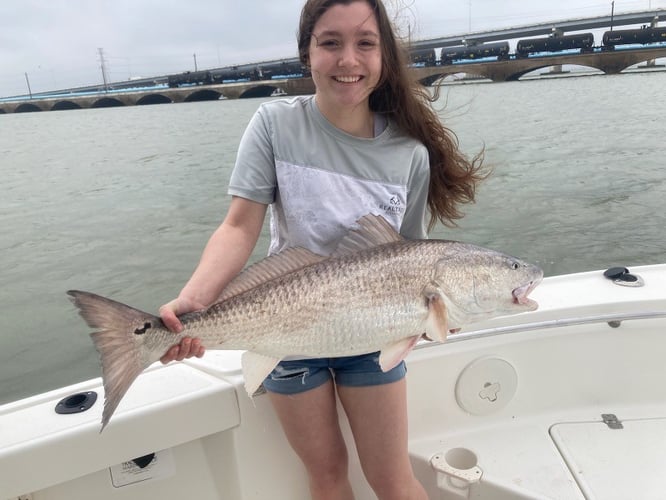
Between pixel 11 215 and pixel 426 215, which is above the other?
pixel 426 215

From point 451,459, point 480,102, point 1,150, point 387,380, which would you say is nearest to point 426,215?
point 387,380

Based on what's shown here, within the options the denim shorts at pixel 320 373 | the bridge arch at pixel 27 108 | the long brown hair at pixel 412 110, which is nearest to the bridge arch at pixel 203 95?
the bridge arch at pixel 27 108

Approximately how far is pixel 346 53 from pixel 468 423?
2236mm

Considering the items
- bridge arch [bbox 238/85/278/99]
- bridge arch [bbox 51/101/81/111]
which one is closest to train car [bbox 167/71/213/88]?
bridge arch [bbox 51/101/81/111]

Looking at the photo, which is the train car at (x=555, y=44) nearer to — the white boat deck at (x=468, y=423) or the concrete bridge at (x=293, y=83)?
the concrete bridge at (x=293, y=83)

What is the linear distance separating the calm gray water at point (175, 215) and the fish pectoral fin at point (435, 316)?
2232 mm

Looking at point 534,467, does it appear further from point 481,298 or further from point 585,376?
Answer: point 481,298

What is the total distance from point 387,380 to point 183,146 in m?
22.2

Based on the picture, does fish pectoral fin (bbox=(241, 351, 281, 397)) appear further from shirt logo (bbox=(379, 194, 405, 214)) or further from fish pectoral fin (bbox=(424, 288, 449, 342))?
shirt logo (bbox=(379, 194, 405, 214))

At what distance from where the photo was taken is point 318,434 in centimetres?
236

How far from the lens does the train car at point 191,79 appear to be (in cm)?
8225

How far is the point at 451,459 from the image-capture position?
3014mm

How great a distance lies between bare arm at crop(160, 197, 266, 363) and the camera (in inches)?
82.7

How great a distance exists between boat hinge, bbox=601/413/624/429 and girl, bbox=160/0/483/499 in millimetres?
1403
